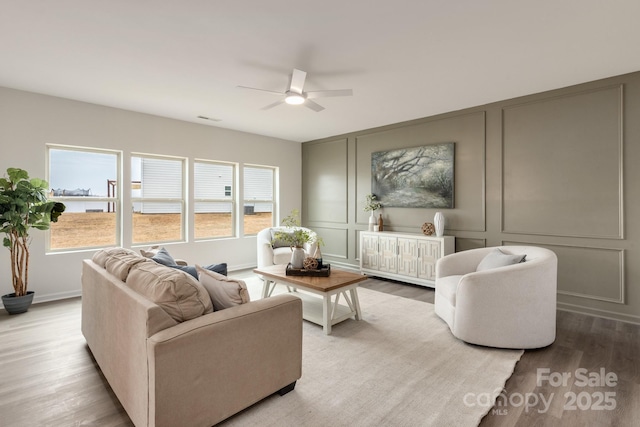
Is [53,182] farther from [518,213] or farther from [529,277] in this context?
[518,213]

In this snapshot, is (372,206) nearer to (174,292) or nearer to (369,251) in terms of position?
(369,251)

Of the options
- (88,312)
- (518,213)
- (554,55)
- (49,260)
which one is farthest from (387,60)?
(49,260)

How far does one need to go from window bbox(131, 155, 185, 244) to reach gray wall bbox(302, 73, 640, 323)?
153 inches

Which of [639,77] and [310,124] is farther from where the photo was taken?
[310,124]

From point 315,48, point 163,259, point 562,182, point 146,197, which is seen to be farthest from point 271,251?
point 562,182

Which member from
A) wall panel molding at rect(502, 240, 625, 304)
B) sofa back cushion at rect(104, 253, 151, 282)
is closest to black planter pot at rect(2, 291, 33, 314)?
sofa back cushion at rect(104, 253, 151, 282)

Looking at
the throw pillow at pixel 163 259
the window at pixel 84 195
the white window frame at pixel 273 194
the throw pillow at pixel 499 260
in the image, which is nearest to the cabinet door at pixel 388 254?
the throw pillow at pixel 499 260

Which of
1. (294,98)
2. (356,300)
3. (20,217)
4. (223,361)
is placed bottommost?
(356,300)

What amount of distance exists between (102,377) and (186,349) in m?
1.28

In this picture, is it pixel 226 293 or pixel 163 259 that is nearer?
pixel 226 293

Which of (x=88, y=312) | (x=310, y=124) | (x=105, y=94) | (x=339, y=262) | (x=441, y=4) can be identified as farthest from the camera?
(x=339, y=262)

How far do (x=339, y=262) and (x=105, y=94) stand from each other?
15.2 feet

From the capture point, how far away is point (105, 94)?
3.88 m

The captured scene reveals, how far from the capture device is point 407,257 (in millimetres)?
4730
